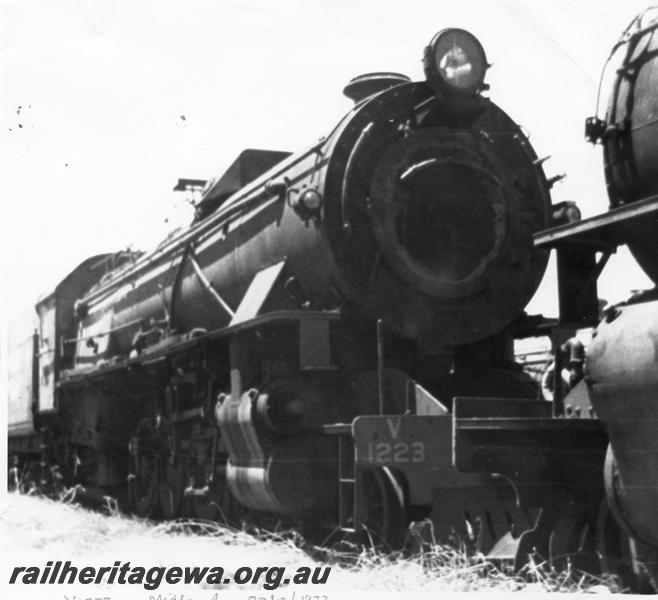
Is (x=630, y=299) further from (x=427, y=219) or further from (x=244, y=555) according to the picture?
(x=244, y=555)

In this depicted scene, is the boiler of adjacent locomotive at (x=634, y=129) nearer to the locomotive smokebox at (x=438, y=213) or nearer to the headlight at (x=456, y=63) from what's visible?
the headlight at (x=456, y=63)

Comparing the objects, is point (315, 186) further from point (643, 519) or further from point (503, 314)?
point (643, 519)

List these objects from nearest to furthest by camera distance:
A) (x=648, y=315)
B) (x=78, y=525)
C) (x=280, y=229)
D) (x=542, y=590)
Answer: (x=648, y=315), (x=542, y=590), (x=280, y=229), (x=78, y=525)

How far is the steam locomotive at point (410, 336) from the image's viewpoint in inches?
227

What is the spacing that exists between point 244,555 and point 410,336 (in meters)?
2.05

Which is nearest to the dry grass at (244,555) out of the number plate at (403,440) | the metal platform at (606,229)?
the number plate at (403,440)

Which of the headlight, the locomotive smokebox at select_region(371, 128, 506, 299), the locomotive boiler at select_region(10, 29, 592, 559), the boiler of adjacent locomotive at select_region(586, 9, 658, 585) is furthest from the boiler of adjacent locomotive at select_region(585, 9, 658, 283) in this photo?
the locomotive smokebox at select_region(371, 128, 506, 299)

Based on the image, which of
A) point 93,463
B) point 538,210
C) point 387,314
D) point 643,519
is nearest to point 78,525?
point 93,463

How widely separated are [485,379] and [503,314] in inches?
20.8

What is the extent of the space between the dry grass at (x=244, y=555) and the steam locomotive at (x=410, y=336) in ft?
0.70

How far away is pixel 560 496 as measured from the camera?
5.93 metres

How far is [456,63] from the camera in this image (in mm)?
7852

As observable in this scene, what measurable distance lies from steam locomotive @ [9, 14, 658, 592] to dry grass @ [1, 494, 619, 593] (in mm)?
212

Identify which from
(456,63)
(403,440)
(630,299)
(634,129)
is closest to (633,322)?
(630,299)
